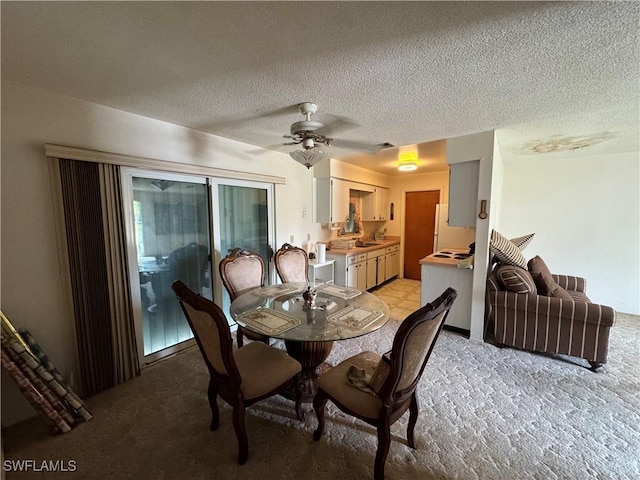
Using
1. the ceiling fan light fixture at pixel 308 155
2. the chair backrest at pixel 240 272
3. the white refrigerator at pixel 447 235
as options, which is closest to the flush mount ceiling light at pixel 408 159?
the white refrigerator at pixel 447 235

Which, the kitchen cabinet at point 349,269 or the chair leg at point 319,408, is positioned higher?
the kitchen cabinet at point 349,269

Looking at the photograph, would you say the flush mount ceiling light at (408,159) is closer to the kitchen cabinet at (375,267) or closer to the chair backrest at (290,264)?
the kitchen cabinet at (375,267)

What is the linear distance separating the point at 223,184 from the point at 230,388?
2.26 metres

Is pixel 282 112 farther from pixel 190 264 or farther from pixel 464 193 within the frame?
pixel 464 193

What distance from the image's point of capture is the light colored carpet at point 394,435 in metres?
1.52

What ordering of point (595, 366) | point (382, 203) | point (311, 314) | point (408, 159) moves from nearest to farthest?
point (311, 314), point (595, 366), point (408, 159), point (382, 203)

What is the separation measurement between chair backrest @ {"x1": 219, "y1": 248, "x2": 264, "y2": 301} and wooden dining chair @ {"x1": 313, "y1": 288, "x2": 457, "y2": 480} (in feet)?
4.56

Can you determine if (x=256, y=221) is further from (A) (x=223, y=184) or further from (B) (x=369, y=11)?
(B) (x=369, y=11)

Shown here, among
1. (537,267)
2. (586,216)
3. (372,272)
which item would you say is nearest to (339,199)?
(372,272)

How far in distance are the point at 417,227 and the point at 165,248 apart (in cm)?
485

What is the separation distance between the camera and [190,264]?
292 centimetres

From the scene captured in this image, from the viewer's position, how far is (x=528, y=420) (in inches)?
74.4

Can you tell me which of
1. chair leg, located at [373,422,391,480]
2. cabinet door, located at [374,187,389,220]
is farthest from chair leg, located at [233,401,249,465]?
cabinet door, located at [374,187,389,220]

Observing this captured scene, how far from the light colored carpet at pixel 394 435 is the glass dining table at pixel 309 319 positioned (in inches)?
13.9
